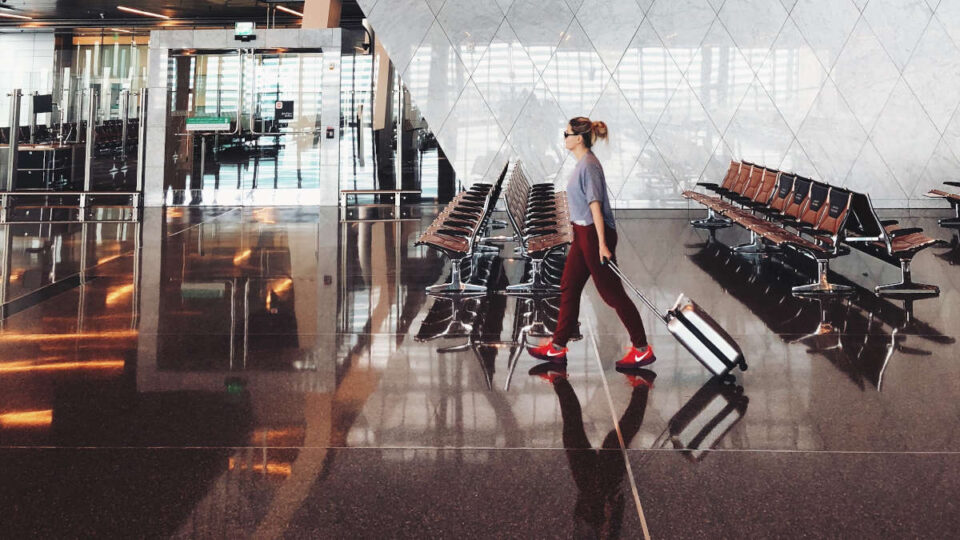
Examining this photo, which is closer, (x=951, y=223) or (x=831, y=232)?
(x=831, y=232)

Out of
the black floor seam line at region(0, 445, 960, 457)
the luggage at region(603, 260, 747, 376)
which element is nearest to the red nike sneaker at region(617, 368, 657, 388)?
the luggage at region(603, 260, 747, 376)

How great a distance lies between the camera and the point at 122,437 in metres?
3.96

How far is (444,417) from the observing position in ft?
14.1

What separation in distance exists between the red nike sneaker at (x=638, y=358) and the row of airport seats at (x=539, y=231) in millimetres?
2391

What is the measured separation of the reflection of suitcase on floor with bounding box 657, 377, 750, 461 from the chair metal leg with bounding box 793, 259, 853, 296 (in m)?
3.24

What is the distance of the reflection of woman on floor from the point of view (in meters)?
3.15

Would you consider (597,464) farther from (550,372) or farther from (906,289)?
(906,289)

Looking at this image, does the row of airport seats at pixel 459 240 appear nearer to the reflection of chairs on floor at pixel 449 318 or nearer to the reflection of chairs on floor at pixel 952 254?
the reflection of chairs on floor at pixel 449 318

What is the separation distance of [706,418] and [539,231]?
14.6 feet

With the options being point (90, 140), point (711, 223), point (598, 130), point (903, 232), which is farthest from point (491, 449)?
point (90, 140)

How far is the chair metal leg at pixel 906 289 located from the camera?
7848 millimetres

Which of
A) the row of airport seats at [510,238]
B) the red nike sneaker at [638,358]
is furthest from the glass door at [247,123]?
the red nike sneaker at [638,358]

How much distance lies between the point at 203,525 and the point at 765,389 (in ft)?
10.1

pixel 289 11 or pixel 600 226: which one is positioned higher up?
pixel 289 11
